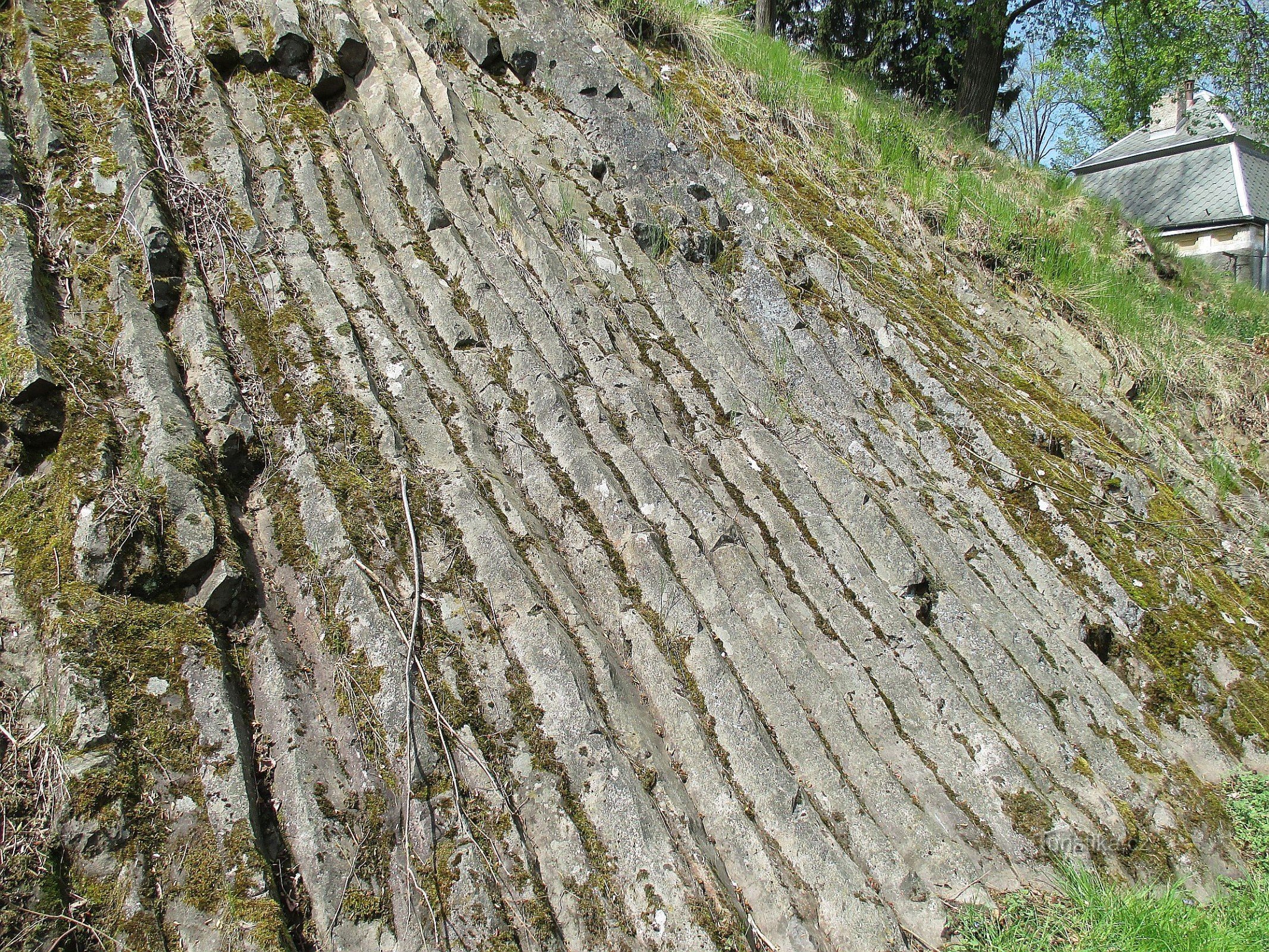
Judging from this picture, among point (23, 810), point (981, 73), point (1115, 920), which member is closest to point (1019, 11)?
point (981, 73)

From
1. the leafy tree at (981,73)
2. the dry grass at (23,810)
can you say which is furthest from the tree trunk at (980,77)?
the dry grass at (23,810)

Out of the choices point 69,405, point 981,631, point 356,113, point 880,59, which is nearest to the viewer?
point 69,405

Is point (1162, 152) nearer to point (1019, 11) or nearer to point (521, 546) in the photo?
point (1019, 11)

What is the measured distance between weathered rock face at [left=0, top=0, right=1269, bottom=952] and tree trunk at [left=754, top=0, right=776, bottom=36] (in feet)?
20.3

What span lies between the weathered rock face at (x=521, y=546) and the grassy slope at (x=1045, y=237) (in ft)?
2.49

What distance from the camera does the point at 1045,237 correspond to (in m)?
7.11

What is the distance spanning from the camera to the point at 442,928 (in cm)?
280

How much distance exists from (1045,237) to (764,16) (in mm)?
6206

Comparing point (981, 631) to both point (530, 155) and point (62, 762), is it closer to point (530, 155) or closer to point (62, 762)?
point (62, 762)

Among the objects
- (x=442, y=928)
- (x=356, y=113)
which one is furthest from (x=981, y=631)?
(x=356, y=113)

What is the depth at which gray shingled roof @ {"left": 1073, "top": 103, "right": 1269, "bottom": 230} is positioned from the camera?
17203 millimetres

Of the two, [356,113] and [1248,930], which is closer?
[1248,930]

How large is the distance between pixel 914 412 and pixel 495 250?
9.64 ft

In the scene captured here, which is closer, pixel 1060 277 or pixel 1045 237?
pixel 1060 277
